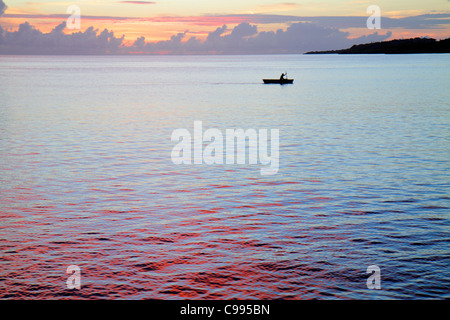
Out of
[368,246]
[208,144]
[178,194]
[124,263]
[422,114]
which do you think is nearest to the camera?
[124,263]

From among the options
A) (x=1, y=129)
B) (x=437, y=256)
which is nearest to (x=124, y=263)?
A: (x=437, y=256)

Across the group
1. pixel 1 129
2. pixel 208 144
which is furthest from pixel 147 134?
pixel 1 129

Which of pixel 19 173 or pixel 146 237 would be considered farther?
pixel 19 173

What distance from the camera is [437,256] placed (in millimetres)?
18578

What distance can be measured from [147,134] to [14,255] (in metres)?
32.3

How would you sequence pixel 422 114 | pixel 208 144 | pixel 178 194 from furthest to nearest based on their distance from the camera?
pixel 422 114 < pixel 208 144 < pixel 178 194

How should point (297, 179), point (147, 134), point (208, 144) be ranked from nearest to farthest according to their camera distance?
point (297, 179) → point (208, 144) → point (147, 134)

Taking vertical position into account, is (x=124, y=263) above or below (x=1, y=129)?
below

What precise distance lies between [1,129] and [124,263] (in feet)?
132

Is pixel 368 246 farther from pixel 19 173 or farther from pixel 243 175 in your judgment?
pixel 19 173

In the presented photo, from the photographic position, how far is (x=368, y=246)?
19734 millimetres

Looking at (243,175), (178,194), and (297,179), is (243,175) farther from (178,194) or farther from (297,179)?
(178,194)

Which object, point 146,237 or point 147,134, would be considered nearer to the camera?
point 146,237
